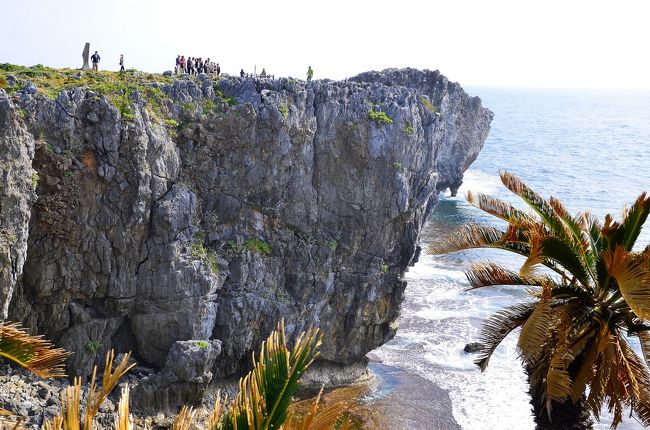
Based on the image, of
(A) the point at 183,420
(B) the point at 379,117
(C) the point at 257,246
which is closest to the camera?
(A) the point at 183,420

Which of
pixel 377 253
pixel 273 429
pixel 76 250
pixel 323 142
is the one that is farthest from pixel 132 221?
pixel 273 429

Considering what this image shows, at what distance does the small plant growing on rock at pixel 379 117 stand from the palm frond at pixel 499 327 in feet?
74.7

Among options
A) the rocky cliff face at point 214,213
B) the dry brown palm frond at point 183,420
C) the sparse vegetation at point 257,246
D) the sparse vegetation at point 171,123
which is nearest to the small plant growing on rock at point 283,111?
the rocky cliff face at point 214,213

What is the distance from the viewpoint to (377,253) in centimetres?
3747

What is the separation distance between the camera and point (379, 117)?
36.0m

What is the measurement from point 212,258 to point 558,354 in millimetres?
21543

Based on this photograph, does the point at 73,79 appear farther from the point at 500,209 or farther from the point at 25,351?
the point at 25,351

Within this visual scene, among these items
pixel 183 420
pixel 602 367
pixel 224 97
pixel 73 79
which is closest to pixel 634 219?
pixel 602 367

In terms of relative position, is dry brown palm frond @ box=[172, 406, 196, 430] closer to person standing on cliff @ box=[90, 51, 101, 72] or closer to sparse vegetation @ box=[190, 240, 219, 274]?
sparse vegetation @ box=[190, 240, 219, 274]

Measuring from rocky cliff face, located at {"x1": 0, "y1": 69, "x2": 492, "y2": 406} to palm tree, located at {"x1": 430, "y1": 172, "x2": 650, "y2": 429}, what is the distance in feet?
61.3

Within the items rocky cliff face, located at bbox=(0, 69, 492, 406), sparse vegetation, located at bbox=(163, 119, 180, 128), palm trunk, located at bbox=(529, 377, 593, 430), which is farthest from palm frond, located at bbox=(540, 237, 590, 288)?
sparse vegetation, located at bbox=(163, 119, 180, 128)

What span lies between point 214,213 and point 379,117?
10.5 m

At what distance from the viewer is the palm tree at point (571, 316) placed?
12461mm

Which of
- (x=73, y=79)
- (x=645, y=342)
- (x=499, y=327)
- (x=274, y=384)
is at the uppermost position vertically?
(x=73, y=79)
